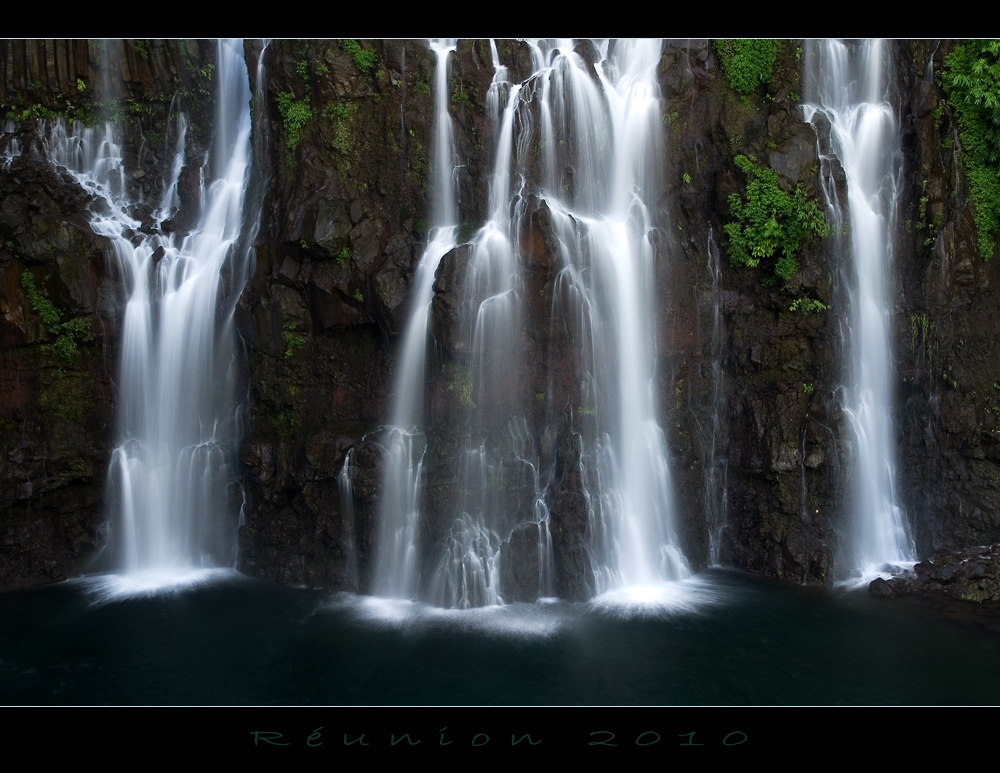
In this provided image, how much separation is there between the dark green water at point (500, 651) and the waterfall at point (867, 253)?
1.82 metres

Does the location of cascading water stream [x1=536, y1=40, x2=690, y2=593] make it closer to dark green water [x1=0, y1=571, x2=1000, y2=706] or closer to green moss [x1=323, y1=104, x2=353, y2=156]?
dark green water [x1=0, y1=571, x2=1000, y2=706]

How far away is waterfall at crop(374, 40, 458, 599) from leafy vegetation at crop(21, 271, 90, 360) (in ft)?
19.2

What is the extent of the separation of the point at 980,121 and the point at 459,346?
993cm

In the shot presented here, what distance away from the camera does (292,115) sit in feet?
47.5

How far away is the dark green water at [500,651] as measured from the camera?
33.1 feet

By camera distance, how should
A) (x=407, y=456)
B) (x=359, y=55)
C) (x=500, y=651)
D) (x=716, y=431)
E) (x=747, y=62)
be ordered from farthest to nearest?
(x=747, y=62) → (x=359, y=55) → (x=716, y=431) → (x=407, y=456) → (x=500, y=651)

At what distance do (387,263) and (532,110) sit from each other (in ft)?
12.4

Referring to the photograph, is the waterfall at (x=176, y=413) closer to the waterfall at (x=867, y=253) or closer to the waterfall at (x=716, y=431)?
the waterfall at (x=716, y=431)

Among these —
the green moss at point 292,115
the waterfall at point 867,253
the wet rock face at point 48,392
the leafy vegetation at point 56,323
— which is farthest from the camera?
the green moss at point 292,115

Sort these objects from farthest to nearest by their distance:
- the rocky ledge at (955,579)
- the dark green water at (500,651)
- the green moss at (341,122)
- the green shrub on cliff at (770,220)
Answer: the green moss at (341,122), the green shrub on cliff at (770,220), the rocky ledge at (955,579), the dark green water at (500,651)

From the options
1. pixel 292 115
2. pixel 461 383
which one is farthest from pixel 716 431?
pixel 292 115

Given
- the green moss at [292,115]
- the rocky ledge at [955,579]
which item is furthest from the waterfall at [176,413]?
the rocky ledge at [955,579]

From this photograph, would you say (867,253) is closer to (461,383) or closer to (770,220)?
(770,220)
